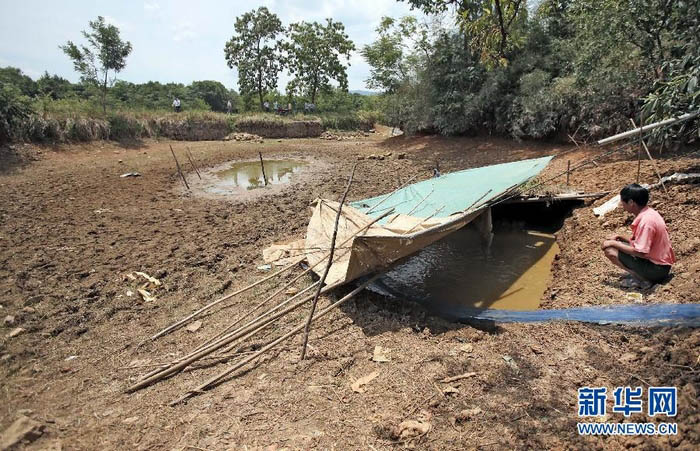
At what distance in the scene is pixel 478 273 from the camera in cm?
522

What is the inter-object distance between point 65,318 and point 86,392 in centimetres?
141

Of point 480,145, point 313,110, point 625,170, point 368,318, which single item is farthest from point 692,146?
point 313,110

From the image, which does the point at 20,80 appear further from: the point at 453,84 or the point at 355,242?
the point at 355,242

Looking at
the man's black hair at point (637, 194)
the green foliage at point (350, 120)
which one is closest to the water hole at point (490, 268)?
the man's black hair at point (637, 194)

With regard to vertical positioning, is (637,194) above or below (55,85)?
below

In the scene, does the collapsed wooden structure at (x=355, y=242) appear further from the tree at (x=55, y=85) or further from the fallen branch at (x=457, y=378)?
the tree at (x=55, y=85)

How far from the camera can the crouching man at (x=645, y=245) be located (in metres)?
3.35

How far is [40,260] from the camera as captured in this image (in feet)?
17.3

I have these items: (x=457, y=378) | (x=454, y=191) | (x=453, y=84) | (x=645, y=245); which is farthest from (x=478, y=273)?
(x=453, y=84)

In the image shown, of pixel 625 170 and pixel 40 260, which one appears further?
pixel 625 170

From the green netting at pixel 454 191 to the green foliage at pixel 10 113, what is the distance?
11.7 m

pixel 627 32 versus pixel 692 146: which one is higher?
pixel 627 32

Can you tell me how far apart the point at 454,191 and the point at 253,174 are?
303 inches

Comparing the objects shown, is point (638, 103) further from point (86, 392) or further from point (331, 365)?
point (86, 392)
